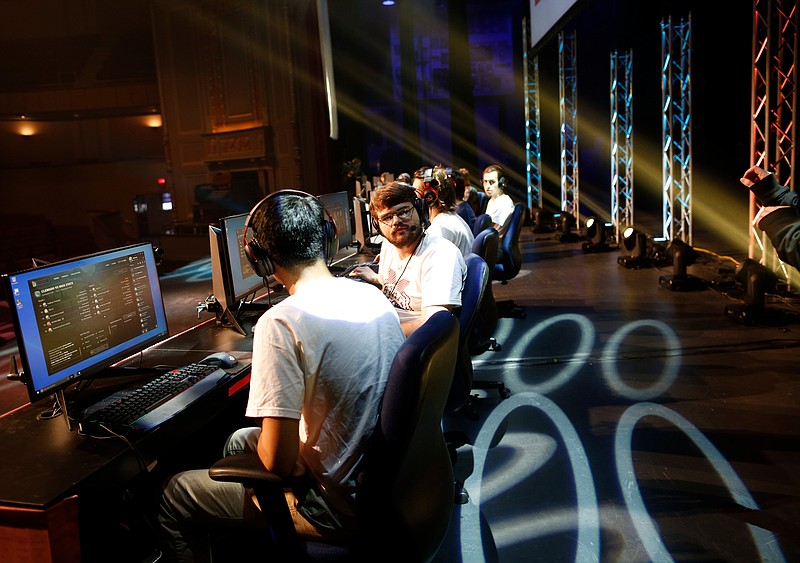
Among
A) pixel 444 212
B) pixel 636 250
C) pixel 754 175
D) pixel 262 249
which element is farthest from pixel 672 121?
pixel 262 249

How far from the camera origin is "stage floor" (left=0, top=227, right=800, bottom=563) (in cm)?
222

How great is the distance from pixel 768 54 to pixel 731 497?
4.16 m

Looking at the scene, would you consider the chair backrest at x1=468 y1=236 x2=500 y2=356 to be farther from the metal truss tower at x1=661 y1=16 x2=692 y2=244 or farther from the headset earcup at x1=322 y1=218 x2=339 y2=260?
the metal truss tower at x1=661 y1=16 x2=692 y2=244

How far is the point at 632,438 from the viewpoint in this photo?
9.82 feet

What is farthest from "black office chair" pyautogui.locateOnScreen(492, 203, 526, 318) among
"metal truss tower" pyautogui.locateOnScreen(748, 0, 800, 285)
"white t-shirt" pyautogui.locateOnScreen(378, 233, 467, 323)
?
"white t-shirt" pyautogui.locateOnScreen(378, 233, 467, 323)

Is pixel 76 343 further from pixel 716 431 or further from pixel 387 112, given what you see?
pixel 387 112

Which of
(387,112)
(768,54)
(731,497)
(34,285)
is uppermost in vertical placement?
(387,112)

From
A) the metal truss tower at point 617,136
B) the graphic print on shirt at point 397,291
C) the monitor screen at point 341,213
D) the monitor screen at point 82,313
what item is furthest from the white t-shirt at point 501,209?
the monitor screen at point 82,313

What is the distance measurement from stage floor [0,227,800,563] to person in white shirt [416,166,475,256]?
942mm

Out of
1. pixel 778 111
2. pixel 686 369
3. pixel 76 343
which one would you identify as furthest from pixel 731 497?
pixel 778 111

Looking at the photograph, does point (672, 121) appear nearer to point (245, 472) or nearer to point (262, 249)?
point (262, 249)

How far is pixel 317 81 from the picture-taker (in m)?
11.7

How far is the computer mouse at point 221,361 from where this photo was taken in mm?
2232

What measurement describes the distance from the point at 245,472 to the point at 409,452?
1.20ft
